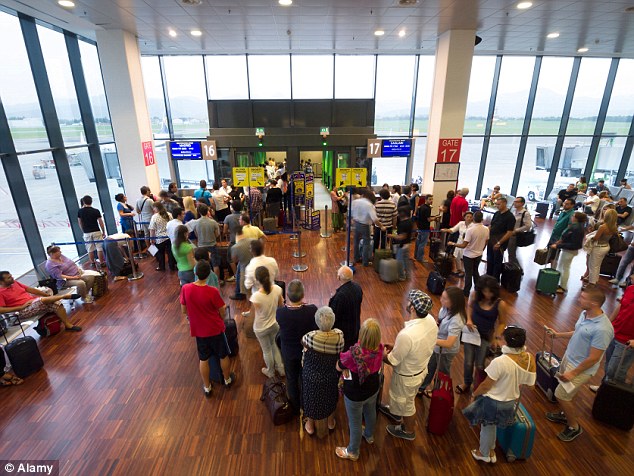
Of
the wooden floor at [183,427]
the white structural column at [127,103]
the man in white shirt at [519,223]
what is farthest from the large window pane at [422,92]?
the wooden floor at [183,427]

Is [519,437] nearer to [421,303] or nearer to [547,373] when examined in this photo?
[547,373]

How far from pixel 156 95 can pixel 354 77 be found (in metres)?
7.81

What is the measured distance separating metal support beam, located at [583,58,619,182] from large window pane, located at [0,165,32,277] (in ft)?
60.8

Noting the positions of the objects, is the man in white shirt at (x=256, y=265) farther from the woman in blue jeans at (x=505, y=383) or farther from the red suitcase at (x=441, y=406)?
the woman in blue jeans at (x=505, y=383)

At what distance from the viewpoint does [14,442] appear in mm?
3154

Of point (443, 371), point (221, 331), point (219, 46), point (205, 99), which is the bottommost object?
point (443, 371)

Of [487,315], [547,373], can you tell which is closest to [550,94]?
[547,373]

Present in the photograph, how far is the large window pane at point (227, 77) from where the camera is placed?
1223 centimetres

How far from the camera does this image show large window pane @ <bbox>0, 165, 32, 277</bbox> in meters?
5.98

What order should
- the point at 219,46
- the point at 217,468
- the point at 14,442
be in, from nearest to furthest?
1. the point at 217,468
2. the point at 14,442
3. the point at 219,46

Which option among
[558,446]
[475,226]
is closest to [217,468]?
[558,446]

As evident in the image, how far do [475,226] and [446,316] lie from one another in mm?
2551

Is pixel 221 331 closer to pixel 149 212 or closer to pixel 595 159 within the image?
pixel 149 212

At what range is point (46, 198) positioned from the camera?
709 cm
